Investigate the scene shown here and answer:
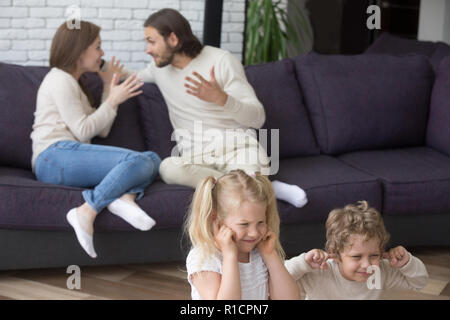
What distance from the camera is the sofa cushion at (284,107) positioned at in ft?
10.5

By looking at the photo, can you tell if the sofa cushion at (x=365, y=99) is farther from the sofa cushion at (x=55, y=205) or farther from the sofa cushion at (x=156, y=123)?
the sofa cushion at (x=55, y=205)

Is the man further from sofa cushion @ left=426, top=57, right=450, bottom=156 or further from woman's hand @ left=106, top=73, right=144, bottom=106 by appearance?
sofa cushion @ left=426, top=57, right=450, bottom=156

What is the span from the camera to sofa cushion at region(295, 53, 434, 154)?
3.26 meters

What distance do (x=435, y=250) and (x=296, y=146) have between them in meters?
0.81

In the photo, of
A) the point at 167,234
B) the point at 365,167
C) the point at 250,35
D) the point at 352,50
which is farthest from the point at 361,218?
the point at 352,50

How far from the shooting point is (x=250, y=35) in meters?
4.52

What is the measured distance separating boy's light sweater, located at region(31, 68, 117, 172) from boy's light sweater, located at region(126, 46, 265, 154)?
0.32m

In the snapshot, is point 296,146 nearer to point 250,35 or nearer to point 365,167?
point 365,167

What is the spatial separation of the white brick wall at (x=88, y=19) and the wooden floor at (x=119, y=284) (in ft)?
4.41

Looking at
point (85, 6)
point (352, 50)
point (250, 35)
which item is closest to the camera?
point (85, 6)

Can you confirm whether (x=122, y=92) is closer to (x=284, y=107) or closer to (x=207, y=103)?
(x=207, y=103)

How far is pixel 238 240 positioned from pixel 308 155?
1720mm
